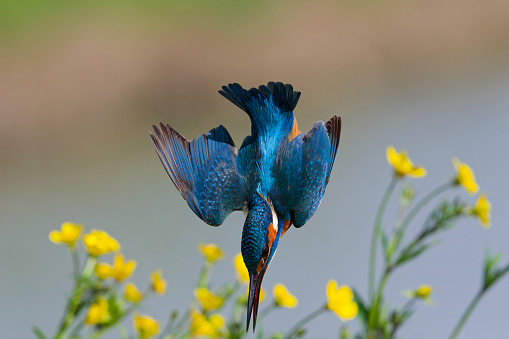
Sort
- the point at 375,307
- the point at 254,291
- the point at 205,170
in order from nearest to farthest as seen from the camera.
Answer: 1. the point at 254,291
2. the point at 205,170
3. the point at 375,307

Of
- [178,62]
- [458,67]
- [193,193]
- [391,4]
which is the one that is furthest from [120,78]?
[193,193]

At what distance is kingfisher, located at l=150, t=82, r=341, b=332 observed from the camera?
427 mm

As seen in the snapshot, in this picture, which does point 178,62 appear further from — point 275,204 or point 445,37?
point 275,204

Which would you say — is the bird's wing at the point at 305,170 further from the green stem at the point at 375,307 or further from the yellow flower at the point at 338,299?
the green stem at the point at 375,307

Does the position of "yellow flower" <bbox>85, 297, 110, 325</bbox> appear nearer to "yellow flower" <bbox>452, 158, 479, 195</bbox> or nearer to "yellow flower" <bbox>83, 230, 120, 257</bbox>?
"yellow flower" <bbox>83, 230, 120, 257</bbox>

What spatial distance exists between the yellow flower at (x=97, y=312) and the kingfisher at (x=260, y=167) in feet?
1.12

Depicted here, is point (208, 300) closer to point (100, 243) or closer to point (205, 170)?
point (100, 243)

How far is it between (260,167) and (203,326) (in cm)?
42

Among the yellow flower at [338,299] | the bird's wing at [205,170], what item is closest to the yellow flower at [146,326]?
the yellow flower at [338,299]

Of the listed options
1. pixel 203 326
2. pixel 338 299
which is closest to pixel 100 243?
pixel 203 326

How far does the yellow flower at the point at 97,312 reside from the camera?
2.68 feet

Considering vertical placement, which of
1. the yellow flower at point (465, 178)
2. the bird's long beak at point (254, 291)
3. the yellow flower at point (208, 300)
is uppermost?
the yellow flower at point (465, 178)

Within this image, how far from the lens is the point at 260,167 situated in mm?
447

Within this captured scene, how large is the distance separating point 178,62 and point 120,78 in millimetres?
222
